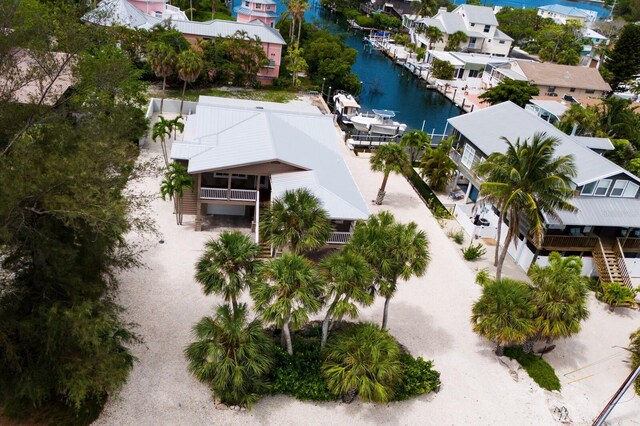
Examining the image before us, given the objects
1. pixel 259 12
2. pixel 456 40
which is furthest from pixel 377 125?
pixel 456 40

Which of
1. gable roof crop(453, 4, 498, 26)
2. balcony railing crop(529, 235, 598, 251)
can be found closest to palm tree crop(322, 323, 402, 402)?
balcony railing crop(529, 235, 598, 251)

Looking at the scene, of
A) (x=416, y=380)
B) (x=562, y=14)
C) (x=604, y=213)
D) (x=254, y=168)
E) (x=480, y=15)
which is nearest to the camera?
(x=416, y=380)

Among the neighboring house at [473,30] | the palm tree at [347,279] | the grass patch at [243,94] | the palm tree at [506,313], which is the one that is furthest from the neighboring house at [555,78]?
the palm tree at [347,279]

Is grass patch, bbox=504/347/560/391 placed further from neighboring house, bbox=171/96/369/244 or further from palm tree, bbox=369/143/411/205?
palm tree, bbox=369/143/411/205

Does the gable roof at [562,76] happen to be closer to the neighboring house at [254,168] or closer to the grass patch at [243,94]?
the grass patch at [243,94]

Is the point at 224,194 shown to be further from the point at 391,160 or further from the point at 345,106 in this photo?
the point at 345,106

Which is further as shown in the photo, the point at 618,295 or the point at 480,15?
the point at 480,15

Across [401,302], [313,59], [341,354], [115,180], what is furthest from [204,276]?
[313,59]
